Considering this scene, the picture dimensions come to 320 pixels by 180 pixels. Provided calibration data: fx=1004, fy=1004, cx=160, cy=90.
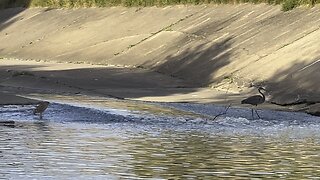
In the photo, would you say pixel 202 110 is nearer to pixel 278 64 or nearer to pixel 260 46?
pixel 278 64

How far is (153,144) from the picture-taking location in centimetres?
1412

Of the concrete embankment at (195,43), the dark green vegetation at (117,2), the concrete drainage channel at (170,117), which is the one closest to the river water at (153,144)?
the concrete drainage channel at (170,117)

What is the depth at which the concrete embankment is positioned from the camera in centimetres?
2494

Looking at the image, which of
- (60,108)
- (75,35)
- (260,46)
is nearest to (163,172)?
(60,108)

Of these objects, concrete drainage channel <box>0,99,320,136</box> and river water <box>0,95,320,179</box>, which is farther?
concrete drainage channel <box>0,99,320,136</box>

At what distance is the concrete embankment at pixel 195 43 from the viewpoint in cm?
2494

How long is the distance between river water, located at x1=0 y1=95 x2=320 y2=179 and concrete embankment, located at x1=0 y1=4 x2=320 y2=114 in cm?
325

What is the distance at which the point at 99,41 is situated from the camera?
124 feet

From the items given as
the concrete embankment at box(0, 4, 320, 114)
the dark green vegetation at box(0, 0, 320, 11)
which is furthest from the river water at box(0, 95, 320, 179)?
the dark green vegetation at box(0, 0, 320, 11)

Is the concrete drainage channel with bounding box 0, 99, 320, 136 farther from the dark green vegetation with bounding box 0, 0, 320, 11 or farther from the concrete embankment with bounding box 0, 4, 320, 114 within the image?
the dark green vegetation with bounding box 0, 0, 320, 11

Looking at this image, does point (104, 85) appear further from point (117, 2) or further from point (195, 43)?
point (117, 2)

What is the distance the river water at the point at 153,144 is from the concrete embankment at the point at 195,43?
325cm

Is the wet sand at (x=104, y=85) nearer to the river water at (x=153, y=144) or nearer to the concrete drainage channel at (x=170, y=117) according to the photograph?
the concrete drainage channel at (x=170, y=117)

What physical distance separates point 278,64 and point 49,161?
1440cm
